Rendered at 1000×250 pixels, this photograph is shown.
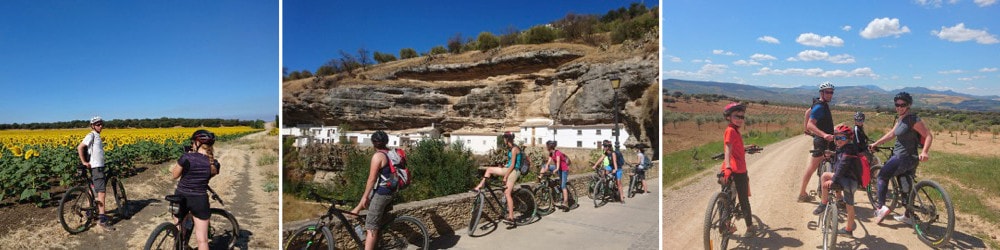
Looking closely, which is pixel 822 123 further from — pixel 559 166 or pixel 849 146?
pixel 559 166

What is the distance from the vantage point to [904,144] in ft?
8.75

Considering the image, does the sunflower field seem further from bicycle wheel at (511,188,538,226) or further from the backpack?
bicycle wheel at (511,188,538,226)

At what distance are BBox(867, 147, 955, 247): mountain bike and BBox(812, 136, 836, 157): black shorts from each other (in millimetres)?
237

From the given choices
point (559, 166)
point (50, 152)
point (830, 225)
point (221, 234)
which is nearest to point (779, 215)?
point (830, 225)

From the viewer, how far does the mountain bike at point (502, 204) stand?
3945 mm

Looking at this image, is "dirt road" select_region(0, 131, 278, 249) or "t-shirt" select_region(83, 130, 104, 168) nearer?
"dirt road" select_region(0, 131, 278, 249)

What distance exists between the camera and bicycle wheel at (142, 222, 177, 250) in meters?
2.81

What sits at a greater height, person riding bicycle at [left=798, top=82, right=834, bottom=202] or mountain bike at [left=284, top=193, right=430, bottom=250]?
person riding bicycle at [left=798, top=82, right=834, bottom=202]

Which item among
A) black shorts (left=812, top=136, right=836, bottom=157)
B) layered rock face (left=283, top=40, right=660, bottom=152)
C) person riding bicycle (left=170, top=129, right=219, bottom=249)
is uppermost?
layered rock face (left=283, top=40, right=660, bottom=152)

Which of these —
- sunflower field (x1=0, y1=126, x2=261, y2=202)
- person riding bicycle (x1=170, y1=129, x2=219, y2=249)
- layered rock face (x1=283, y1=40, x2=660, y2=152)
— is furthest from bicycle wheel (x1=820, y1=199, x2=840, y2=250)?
sunflower field (x1=0, y1=126, x2=261, y2=202)

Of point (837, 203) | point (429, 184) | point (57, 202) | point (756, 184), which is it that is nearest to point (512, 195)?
point (429, 184)

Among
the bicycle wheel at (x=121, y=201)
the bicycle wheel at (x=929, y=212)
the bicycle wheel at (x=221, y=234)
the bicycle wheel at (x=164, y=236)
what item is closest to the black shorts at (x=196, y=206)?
the bicycle wheel at (x=164, y=236)

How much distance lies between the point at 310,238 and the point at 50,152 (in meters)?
3.60

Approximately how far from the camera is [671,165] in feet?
12.8
